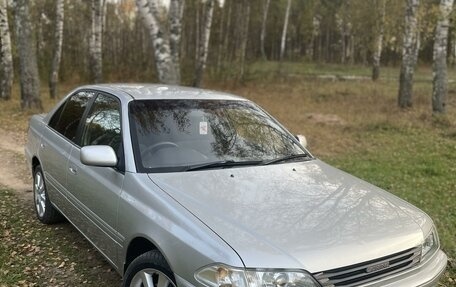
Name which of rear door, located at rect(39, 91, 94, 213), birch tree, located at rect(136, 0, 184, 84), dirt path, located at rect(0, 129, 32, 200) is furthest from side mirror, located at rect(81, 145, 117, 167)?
birch tree, located at rect(136, 0, 184, 84)

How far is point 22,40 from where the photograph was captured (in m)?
14.0

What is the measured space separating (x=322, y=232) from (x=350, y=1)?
36.3m

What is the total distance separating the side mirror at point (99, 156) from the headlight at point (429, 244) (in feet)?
7.14

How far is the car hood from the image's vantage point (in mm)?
2537

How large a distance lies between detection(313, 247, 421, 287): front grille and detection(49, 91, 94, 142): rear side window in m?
2.89

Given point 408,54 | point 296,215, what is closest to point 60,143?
point 296,215

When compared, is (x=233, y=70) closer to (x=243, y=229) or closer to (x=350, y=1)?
(x=350, y=1)

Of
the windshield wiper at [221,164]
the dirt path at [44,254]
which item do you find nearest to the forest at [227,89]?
the dirt path at [44,254]

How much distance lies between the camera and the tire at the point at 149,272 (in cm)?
286

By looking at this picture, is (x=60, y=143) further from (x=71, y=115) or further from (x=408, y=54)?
(x=408, y=54)

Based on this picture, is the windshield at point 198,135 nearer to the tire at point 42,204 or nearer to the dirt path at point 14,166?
the tire at point 42,204

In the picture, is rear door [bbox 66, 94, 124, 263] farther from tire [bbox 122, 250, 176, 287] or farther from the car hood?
the car hood

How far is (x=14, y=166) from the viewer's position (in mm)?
8328

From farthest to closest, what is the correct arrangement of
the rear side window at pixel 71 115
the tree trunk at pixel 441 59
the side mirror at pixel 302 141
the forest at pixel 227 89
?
1. the tree trunk at pixel 441 59
2. the forest at pixel 227 89
3. the rear side window at pixel 71 115
4. the side mirror at pixel 302 141
